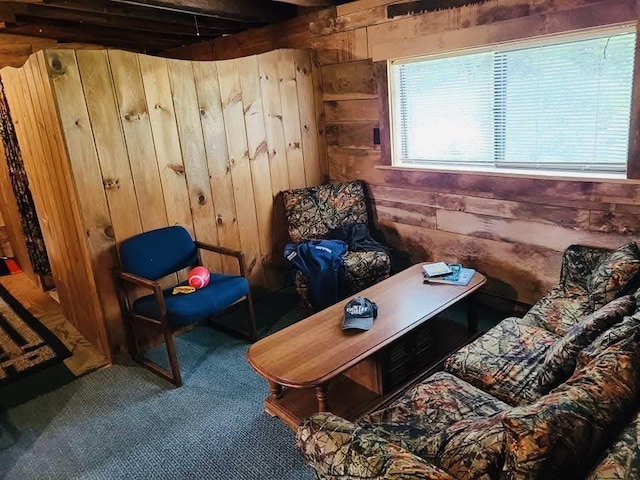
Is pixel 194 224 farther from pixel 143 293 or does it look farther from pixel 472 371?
pixel 472 371

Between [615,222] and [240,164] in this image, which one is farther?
[240,164]

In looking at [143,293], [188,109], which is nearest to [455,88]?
[188,109]

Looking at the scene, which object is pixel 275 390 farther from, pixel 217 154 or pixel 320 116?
Result: pixel 320 116

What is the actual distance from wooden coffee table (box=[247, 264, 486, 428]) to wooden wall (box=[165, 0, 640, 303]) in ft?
1.89

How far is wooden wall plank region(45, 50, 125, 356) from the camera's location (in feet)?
7.99

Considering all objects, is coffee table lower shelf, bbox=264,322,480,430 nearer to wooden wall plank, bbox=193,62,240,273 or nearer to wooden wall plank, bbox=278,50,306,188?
wooden wall plank, bbox=193,62,240,273

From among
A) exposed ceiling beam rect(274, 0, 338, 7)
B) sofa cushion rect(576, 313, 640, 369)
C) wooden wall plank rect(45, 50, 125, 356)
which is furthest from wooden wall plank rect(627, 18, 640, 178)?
wooden wall plank rect(45, 50, 125, 356)

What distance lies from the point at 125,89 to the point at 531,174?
2389mm

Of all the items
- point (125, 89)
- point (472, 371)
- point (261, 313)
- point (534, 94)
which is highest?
point (125, 89)

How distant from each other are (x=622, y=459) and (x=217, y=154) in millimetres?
2759

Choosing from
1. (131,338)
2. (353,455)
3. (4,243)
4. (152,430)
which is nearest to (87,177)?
(131,338)

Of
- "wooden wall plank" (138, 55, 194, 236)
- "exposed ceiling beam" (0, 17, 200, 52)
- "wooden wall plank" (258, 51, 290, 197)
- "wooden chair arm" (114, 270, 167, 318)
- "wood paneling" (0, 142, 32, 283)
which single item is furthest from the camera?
"wood paneling" (0, 142, 32, 283)

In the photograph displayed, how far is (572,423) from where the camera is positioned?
1.04 m

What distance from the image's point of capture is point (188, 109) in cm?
297
